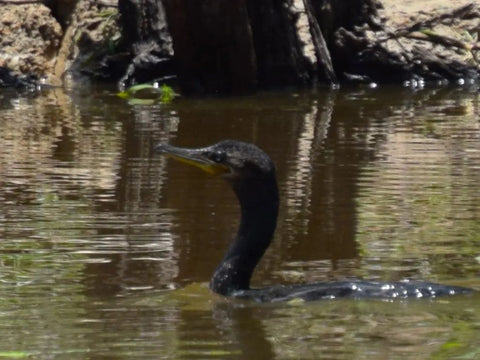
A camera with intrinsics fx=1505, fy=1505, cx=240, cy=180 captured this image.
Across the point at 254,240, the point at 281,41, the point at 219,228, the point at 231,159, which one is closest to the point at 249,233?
the point at 254,240

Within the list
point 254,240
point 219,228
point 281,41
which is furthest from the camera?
point 281,41

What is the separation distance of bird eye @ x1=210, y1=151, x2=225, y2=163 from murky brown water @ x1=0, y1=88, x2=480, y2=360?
634mm

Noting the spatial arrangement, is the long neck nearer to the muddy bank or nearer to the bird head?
the bird head

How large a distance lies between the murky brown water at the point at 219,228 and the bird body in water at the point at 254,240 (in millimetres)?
98

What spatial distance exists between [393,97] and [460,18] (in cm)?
271

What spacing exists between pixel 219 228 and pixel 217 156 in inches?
72.0

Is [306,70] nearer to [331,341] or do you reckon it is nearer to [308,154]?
[308,154]

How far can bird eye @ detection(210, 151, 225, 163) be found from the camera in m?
6.67

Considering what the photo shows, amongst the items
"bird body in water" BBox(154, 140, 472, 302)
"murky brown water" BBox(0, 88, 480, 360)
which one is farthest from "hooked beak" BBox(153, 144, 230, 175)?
"murky brown water" BBox(0, 88, 480, 360)

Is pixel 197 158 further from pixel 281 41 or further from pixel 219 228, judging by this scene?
pixel 281 41

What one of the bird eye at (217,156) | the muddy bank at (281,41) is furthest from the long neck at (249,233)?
the muddy bank at (281,41)

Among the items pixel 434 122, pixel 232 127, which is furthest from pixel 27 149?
pixel 434 122

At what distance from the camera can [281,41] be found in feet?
52.6

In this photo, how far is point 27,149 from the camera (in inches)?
453
